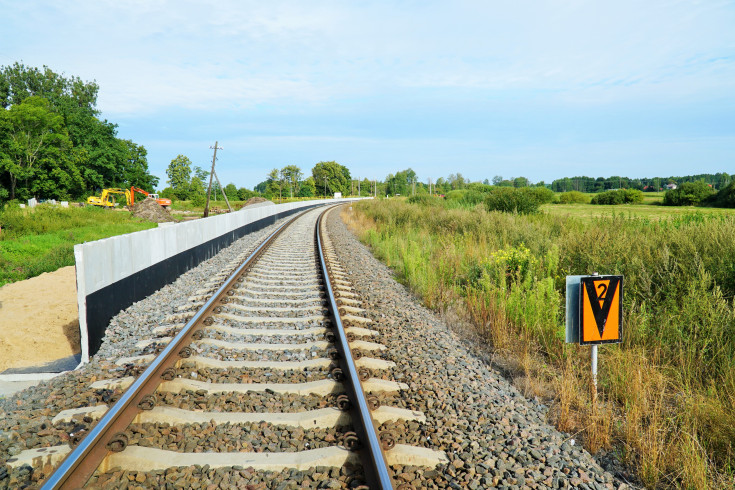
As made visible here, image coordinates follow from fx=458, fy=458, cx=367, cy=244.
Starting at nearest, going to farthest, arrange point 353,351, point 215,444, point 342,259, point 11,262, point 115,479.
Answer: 1. point 115,479
2. point 215,444
3. point 353,351
4. point 342,259
5. point 11,262

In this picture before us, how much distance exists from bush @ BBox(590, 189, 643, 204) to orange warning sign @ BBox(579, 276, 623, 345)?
48.6m

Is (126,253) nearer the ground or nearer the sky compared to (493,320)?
nearer the sky

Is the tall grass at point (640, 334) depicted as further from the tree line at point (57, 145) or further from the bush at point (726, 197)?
the tree line at point (57, 145)

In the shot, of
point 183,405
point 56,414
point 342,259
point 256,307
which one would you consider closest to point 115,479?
point 183,405

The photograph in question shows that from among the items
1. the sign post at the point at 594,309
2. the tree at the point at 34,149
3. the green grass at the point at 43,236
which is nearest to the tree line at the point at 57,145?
the tree at the point at 34,149

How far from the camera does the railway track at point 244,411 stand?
9.16 feet

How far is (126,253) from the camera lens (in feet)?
22.6

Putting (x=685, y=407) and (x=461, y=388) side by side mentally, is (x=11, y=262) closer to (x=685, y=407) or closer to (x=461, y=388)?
(x=461, y=388)

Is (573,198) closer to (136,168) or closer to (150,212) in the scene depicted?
(150,212)

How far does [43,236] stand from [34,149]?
47.4m

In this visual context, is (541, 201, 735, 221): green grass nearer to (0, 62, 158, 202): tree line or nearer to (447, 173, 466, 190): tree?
(0, 62, 158, 202): tree line

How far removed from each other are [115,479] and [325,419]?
1363 millimetres

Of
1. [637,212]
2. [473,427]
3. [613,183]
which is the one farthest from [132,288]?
[613,183]

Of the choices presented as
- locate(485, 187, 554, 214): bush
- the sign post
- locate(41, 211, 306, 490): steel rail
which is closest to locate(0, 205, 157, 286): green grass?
locate(41, 211, 306, 490): steel rail
